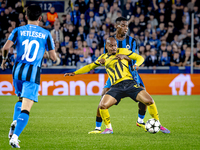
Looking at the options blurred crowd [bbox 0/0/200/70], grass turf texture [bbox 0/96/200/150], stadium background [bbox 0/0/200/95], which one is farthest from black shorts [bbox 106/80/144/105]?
blurred crowd [bbox 0/0/200/70]

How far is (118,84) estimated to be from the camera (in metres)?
5.91

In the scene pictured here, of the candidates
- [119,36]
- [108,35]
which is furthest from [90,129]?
[108,35]

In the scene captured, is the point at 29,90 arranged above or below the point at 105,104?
above

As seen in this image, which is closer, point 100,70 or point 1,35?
point 100,70

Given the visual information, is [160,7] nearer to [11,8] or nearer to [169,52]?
[169,52]

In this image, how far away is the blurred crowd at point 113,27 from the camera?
49.5 ft

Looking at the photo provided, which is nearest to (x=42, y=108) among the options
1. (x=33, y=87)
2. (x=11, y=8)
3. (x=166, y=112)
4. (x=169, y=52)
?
(x=166, y=112)

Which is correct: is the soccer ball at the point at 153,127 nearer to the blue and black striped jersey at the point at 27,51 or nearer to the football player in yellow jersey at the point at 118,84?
the football player in yellow jersey at the point at 118,84

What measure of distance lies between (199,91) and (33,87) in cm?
1153

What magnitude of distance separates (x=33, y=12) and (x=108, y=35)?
37.8ft

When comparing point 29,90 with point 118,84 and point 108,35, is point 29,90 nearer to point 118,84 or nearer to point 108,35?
point 118,84

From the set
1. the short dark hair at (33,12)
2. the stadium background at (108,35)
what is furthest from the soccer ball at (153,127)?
the stadium background at (108,35)

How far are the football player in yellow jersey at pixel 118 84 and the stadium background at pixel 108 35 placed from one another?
7.63 metres

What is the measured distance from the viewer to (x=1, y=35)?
Result: 16.6m
